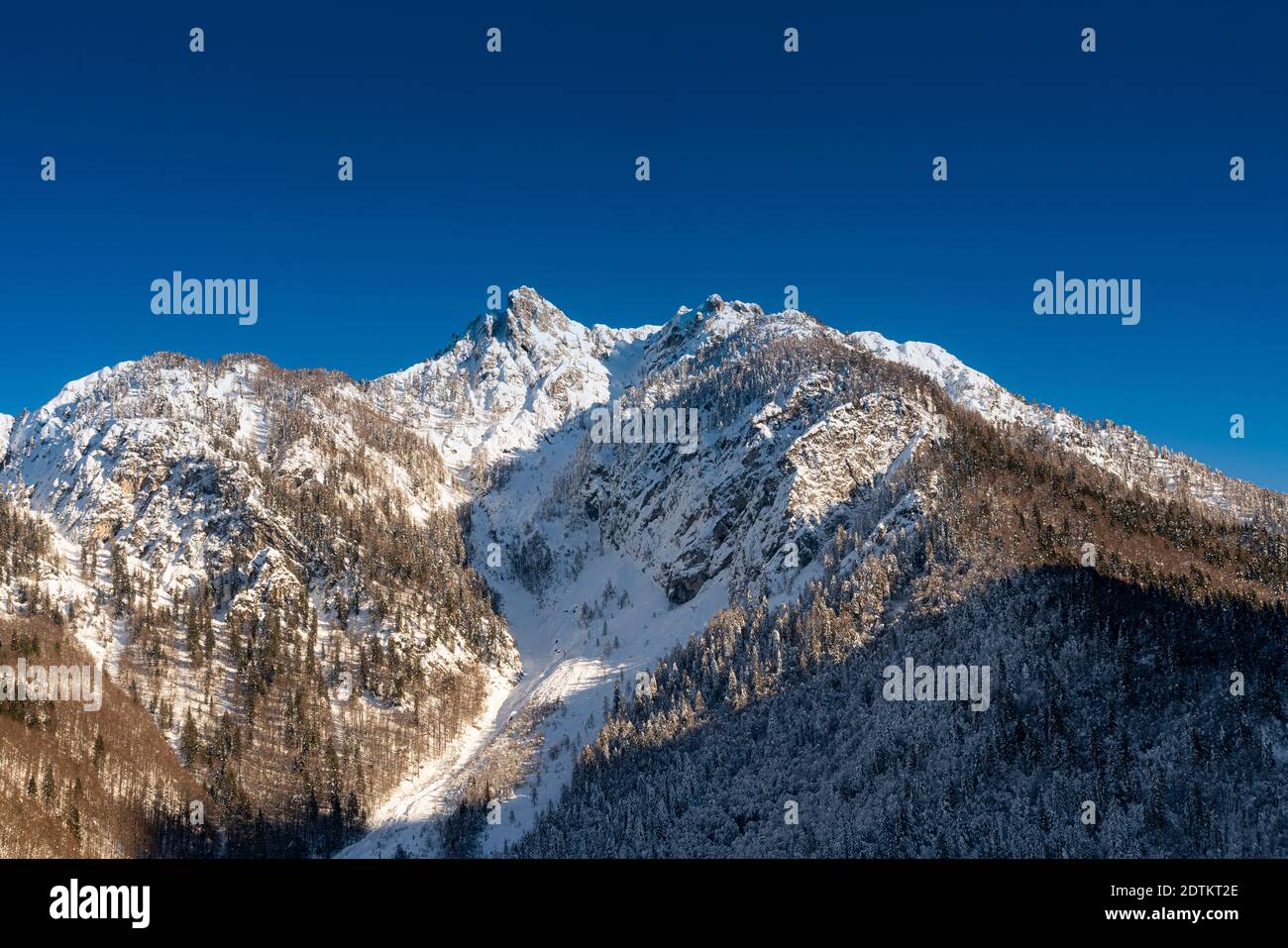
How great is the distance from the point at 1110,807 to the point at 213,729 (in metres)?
187

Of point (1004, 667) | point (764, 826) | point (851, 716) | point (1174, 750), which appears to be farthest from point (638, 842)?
point (1174, 750)

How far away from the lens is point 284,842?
173750 mm

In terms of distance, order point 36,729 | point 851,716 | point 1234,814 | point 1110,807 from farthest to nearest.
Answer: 1. point 36,729
2. point 851,716
3. point 1110,807
4. point 1234,814

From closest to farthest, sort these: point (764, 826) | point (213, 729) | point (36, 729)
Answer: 1. point (764, 826)
2. point (36, 729)
3. point (213, 729)

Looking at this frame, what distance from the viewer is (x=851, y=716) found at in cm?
14575
